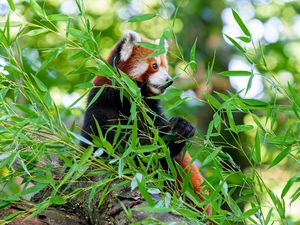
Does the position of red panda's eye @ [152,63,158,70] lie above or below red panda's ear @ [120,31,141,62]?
below

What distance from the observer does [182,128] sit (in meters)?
3.35

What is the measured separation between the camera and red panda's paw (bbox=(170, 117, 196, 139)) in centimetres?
330

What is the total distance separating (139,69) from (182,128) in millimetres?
964

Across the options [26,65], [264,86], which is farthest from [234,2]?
[26,65]

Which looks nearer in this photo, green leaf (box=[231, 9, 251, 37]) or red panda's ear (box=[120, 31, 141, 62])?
green leaf (box=[231, 9, 251, 37])

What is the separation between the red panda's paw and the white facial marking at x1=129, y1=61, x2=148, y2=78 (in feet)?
2.74

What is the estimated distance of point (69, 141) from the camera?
8.14ft

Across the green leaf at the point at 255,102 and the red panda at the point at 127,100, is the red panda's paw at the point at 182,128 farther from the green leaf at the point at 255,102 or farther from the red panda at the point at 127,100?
the green leaf at the point at 255,102

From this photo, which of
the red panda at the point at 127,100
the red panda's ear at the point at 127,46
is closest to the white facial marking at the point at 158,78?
the red panda at the point at 127,100

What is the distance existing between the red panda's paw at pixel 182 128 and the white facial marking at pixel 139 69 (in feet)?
2.74

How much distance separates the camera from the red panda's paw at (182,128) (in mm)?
3303

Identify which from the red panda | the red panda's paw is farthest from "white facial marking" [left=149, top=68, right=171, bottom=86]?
the red panda's paw

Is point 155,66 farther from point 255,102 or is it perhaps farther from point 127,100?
point 255,102

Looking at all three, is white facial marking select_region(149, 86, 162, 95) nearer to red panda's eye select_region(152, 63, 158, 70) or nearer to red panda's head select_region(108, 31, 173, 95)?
red panda's head select_region(108, 31, 173, 95)
